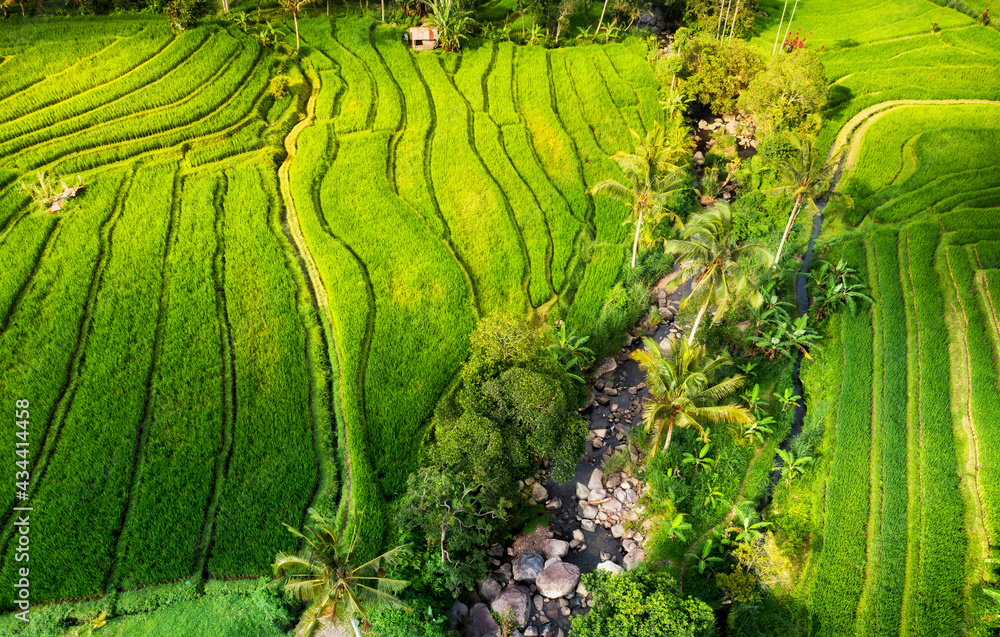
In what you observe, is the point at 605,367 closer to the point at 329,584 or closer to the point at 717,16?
the point at 329,584

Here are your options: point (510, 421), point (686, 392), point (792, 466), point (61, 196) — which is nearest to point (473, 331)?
point (510, 421)

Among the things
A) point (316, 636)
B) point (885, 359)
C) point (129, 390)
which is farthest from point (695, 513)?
point (129, 390)

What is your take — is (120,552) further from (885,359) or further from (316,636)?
(885,359)

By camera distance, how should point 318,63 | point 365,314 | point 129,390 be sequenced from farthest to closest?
1. point 318,63
2. point 365,314
3. point 129,390

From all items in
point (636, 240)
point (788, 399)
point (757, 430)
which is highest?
point (636, 240)

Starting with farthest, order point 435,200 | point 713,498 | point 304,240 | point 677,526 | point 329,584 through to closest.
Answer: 1. point 435,200
2. point 304,240
3. point 713,498
4. point 677,526
5. point 329,584
